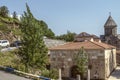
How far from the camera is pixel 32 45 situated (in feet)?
104

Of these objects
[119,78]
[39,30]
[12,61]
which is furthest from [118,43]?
[39,30]

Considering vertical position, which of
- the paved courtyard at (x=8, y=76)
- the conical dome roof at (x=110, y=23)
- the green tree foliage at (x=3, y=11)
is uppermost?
the green tree foliage at (x=3, y=11)

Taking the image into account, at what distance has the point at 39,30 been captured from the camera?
31.9 meters

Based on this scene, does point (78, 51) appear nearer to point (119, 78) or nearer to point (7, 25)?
point (119, 78)

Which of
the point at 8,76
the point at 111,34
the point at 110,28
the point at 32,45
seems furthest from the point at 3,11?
the point at 8,76

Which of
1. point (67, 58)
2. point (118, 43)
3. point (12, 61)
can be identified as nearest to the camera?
point (12, 61)

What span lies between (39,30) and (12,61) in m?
10.7

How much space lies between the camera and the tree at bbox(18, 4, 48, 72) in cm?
3161

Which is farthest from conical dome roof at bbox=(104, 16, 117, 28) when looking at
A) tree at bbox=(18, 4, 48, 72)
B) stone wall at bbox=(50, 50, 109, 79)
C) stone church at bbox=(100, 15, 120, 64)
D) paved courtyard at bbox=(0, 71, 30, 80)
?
paved courtyard at bbox=(0, 71, 30, 80)

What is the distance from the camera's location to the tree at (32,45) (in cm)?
3161

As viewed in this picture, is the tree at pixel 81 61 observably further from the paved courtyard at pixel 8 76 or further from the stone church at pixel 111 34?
the stone church at pixel 111 34

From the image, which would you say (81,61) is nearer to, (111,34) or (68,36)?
(111,34)

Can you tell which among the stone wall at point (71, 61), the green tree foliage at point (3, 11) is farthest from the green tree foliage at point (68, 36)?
the stone wall at point (71, 61)

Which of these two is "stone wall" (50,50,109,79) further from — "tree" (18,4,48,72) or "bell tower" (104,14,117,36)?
"bell tower" (104,14,117,36)
